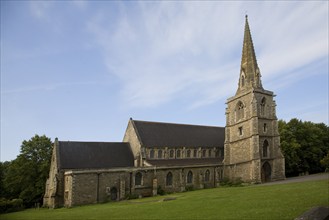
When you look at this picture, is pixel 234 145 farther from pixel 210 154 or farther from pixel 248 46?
pixel 248 46

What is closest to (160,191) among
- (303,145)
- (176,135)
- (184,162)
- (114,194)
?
(114,194)

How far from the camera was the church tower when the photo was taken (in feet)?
140

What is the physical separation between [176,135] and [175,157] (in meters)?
4.26

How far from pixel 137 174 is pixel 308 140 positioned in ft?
127

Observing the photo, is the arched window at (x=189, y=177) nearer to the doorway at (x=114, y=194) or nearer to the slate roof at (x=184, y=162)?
the slate roof at (x=184, y=162)

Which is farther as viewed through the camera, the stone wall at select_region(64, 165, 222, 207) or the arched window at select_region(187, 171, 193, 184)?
the arched window at select_region(187, 171, 193, 184)

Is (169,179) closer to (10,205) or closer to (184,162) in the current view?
(184,162)

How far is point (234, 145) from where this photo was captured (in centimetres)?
4716

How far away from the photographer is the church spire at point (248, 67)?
155 feet

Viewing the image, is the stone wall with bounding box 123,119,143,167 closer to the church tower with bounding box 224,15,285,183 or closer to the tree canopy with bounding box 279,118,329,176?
the church tower with bounding box 224,15,285,183

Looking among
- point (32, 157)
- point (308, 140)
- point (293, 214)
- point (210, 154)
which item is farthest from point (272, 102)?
point (32, 157)

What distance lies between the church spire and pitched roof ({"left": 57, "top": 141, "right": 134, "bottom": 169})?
22.5 meters

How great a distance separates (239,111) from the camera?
47531 mm

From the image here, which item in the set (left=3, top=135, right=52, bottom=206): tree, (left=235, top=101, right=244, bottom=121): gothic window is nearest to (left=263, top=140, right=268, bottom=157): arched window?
(left=235, top=101, right=244, bottom=121): gothic window
